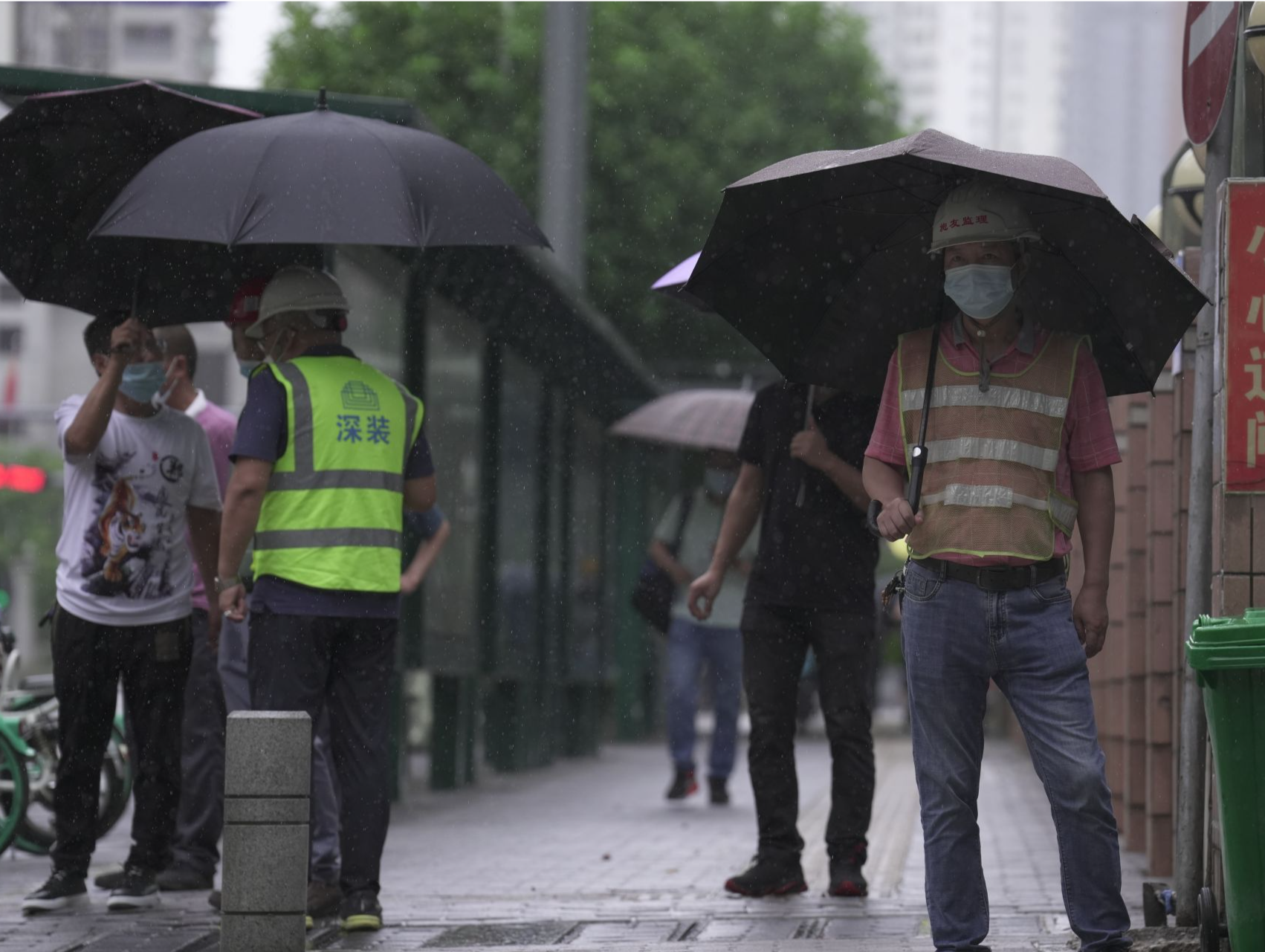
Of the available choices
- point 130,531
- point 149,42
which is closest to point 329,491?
point 130,531

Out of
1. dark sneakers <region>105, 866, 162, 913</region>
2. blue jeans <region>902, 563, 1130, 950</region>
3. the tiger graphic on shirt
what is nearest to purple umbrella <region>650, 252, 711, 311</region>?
the tiger graphic on shirt

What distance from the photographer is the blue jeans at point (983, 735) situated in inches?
204

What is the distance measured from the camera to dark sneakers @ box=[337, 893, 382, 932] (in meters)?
6.71

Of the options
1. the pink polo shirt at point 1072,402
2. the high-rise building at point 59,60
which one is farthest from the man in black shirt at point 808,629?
the high-rise building at point 59,60

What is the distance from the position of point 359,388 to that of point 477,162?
37.9 inches

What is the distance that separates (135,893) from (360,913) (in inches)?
40.9

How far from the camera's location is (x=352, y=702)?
267 inches

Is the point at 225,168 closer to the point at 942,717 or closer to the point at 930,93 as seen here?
the point at 942,717

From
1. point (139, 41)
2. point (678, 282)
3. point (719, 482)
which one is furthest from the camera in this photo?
point (139, 41)

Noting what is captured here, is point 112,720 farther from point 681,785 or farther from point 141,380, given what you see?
point 681,785

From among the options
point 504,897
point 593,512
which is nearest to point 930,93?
point 593,512

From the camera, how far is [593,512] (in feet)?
67.7

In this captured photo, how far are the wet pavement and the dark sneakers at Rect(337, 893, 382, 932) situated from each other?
0.04 meters

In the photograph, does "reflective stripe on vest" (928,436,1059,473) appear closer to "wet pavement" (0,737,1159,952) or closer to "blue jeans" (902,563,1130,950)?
"blue jeans" (902,563,1130,950)
